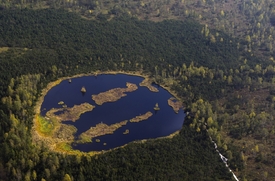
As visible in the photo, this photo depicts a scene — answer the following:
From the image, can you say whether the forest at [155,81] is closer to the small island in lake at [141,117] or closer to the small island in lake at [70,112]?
the small island in lake at [70,112]

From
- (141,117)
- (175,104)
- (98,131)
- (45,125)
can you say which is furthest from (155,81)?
(45,125)

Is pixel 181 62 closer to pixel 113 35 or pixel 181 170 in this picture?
pixel 113 35

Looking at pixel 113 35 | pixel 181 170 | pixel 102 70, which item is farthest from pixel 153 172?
pixel 113 35

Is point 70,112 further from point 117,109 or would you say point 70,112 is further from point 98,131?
point 117,109

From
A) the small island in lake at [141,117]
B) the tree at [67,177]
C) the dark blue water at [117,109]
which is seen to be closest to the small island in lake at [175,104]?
the dark blue water at [117,109]

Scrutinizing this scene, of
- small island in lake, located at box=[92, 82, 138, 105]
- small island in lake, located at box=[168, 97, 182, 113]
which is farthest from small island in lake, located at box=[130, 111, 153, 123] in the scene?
small island in lake, located at box=[92, 82, 138, 105]

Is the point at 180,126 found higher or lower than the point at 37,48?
lower
